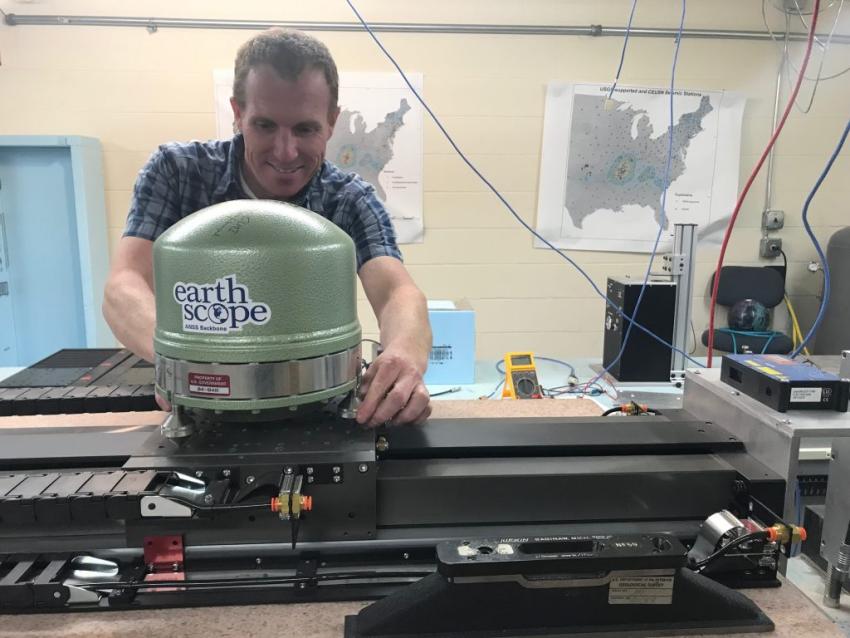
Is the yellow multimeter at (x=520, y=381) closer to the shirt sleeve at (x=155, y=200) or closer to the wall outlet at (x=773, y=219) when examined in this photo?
the shirt sleeve at (x=155, y=200)

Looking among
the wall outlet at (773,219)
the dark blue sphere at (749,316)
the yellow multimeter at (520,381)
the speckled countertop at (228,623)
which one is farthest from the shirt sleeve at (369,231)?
the wall outlet at (773,219)

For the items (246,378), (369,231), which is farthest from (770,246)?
(246,378)

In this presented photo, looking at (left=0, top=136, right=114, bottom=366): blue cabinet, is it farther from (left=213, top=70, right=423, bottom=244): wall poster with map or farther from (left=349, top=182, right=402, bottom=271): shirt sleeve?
(left=349, top=182, right=402, bottom=271): shirt sleeve

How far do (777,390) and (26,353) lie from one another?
2.95m

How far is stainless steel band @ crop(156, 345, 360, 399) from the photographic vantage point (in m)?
0.61

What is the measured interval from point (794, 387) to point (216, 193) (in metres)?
1.18

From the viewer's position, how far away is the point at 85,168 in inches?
101

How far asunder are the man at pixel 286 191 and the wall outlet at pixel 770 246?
2.54m

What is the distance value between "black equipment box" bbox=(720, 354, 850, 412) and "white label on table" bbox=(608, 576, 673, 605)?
31 centimetres

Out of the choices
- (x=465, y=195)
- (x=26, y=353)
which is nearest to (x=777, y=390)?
(x=465, y=195)

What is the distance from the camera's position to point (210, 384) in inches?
24.3

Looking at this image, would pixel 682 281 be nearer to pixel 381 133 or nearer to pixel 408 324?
pixel 408 324

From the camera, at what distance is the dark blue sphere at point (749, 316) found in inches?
109

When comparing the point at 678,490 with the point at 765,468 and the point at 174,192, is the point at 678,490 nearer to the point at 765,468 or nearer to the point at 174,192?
the point at 765,468
